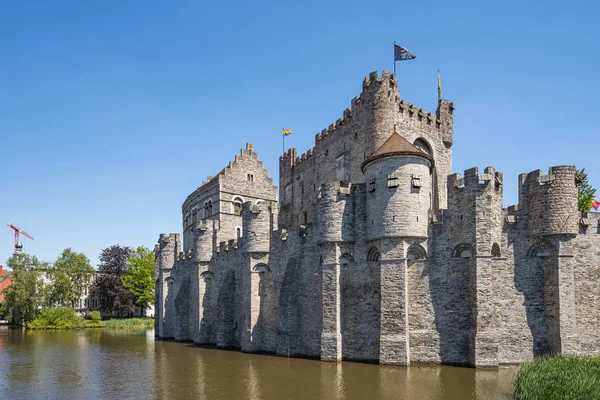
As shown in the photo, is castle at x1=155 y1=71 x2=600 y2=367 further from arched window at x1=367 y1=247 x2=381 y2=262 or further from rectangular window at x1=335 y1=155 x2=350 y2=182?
rectangular window at x1=335 y1=155 x2=350 y2=182

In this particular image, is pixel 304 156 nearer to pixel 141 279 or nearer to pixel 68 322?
pixel 141 279

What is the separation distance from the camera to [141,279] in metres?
63.1

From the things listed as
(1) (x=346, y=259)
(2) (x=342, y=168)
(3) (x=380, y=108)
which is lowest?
(1) (x=346, y=259)

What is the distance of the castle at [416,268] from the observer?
22312mm

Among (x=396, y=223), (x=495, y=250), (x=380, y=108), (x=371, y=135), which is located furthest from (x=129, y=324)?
(x=495, y=250)

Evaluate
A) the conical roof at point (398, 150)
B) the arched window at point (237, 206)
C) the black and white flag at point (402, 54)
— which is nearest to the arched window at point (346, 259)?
the conical roof at point (398, 150)

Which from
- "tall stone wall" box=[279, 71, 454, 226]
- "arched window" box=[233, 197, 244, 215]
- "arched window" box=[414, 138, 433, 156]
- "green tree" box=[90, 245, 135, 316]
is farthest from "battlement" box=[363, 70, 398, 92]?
"green tree" box=[90, 245, 135, 316]

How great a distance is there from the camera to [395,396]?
16625 mm

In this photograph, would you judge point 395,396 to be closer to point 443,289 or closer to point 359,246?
point 443,289

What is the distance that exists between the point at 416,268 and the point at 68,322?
49030mm

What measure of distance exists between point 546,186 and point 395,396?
42.2 feet

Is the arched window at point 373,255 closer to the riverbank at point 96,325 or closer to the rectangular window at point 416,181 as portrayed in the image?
the rectangular window at point 416,181

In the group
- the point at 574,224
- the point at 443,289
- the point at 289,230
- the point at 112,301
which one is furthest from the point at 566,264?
the point at 112,301

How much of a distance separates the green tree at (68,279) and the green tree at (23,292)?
4.63ft
